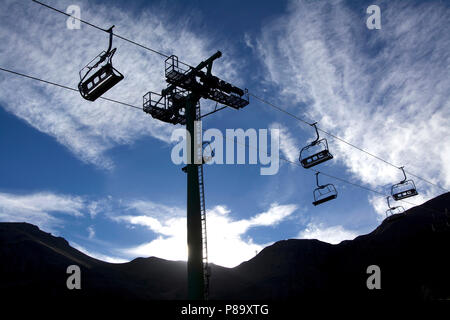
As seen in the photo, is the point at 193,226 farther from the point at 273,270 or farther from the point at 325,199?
the point at 273,270

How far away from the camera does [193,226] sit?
18141mm

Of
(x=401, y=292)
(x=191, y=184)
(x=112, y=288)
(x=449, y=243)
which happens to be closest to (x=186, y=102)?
(x=191, y=184)

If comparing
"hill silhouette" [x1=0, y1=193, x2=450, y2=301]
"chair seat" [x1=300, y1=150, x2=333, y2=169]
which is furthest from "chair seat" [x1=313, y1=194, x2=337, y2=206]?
"hill silhouette" [x1=0, y1=193, x2=450, y2=301]

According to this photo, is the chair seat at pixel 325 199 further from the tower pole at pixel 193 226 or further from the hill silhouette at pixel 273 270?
the hill silhouette at pixel 273 270

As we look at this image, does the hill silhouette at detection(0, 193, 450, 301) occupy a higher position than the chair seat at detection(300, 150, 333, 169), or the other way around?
the chair seat at detection(300, 150, 333, 169)

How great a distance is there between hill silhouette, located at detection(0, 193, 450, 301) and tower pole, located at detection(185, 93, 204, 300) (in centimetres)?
4903

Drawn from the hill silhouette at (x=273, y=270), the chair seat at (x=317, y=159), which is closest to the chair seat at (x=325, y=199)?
the chair seat at (x=317, y=159)

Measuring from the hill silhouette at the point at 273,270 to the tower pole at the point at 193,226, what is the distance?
4903 centimetres

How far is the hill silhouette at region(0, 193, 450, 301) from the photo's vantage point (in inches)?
2586

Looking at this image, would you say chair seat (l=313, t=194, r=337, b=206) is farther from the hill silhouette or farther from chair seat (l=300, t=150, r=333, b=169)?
the hill silhouette

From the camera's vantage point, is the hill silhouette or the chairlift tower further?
the hill silhouette

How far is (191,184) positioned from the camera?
61.8ft
